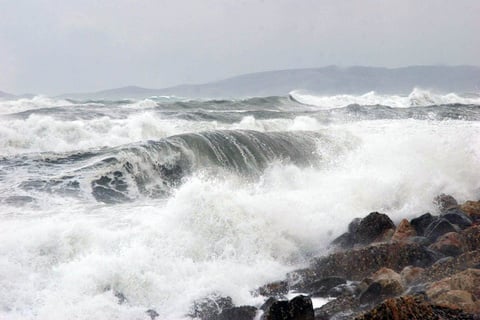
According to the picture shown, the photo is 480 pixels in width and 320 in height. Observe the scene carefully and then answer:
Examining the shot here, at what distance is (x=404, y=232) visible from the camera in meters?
6.95

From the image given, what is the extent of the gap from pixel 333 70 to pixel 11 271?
354 ft

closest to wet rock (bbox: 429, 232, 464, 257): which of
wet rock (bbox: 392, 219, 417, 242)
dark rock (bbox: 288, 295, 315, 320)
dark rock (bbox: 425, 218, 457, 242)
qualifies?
dark rock (bbox: 425, 218, 457, 242)

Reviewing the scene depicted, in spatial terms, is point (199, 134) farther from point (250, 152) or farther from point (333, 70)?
point (333, 70)

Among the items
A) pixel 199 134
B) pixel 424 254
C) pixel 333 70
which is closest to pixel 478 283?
pixel 424 254

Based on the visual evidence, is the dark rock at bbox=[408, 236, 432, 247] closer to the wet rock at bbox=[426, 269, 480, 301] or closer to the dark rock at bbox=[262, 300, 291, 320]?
the wet rock at bbox=[426, 269, 480, 301]

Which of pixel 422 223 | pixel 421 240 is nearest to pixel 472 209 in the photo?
pixel 422 223

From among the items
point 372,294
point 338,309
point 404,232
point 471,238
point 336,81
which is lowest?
point 338,309

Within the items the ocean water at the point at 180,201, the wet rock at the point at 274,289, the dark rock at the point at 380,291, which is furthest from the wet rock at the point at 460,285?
the ocean water at the point at 180,201

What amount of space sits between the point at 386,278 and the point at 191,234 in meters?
3.18

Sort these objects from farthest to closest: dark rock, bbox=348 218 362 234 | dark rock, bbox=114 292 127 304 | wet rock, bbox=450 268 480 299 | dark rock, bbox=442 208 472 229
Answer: dark rock, bbox=348 218 362 234, dark rock, bbox=442 208 472 229, dark rock, bbox=114 292 127 304, wet rock, bbox=450 268 480 299

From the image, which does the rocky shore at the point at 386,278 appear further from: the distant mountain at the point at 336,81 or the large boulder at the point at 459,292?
the distant mountain at the point at 336,81

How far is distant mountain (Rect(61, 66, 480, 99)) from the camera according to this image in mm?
94062

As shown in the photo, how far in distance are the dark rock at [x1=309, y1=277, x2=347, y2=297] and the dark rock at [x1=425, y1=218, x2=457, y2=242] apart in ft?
5.53

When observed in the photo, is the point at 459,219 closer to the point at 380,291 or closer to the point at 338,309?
the point at 380,291
